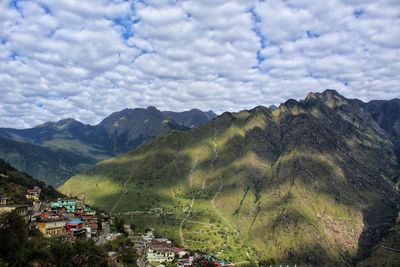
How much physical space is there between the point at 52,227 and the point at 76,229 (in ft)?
30.9

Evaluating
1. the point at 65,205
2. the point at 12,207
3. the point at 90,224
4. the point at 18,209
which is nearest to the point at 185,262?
the point at 90,224

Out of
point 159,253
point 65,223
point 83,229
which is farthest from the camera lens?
point 159,253

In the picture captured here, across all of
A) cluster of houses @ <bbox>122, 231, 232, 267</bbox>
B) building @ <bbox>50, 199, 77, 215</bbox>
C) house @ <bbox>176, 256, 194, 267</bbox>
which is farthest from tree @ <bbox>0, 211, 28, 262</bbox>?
building @ <bbox>50, 199, 77, 215</bbox>

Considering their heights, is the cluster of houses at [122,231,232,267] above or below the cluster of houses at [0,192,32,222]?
below

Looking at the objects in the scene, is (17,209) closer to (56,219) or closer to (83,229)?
(56,219)

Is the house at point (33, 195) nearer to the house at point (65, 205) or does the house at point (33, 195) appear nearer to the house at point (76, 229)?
the house at point (65, 205)

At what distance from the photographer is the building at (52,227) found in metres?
129

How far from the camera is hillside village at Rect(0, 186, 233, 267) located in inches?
5162

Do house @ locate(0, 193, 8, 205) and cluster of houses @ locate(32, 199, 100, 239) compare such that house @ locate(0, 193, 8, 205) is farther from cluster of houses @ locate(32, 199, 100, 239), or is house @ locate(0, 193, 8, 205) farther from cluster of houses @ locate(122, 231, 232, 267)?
cluster of houses @ locate(122, 231, 232, 267)

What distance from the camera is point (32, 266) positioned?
87875mm

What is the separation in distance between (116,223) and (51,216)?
45903 mm

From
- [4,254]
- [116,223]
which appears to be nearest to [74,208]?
[116,223]

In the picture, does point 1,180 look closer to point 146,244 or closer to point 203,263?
point 146,244

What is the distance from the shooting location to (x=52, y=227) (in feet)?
433
